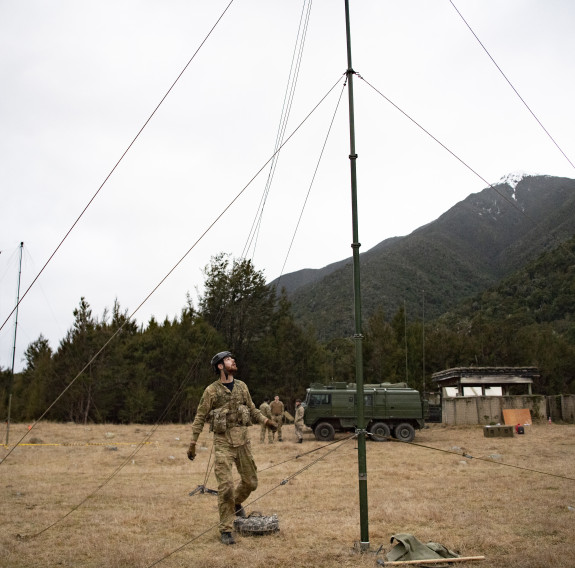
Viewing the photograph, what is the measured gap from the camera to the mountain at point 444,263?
281 ft

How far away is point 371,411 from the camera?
72.8 ft

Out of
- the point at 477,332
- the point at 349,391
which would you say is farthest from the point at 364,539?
the point at 477,332

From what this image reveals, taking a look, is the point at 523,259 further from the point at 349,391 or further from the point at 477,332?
the point at 349,391

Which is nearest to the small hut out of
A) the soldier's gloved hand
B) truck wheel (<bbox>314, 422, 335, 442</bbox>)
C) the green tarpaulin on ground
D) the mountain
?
truck wheel (<bbox>314, 422, 335, 442</bbox>)

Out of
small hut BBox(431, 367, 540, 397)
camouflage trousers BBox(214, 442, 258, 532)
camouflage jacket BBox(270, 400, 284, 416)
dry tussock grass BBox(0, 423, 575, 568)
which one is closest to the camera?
dry tussock grass BBox(0, 423, 575, 568)

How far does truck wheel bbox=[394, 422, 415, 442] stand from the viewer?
22.0 metres

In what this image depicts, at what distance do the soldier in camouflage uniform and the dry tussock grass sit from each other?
0.51 meters

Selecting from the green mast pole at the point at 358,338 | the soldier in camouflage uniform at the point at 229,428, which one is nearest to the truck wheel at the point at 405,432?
Answer: the soldier in camouflage uniform at the point at 229,428

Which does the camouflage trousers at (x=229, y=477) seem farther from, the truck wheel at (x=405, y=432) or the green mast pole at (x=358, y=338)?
→ the truck wheel at (x=405, y=432)

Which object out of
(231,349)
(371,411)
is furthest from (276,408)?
(231,349)

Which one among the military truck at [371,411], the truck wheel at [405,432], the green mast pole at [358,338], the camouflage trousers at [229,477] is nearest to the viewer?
the green mast pole at [358,338]

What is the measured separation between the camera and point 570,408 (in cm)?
3067

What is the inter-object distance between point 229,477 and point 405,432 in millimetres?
16326

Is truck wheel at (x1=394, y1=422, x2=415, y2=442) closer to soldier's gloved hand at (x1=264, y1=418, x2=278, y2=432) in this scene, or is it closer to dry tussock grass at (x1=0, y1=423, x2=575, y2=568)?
dry tussock grass at (x1=0, y1=423, x2=575, y2=568)
